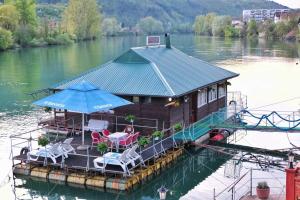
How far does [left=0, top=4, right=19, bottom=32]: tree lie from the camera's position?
12569 cm

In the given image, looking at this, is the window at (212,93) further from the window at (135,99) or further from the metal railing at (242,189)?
the metal railing at (242,189)

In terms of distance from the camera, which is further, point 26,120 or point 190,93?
point 26,120

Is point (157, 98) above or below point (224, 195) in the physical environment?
above

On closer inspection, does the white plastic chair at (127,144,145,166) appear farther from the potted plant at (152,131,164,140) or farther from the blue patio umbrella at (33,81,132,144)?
the blue patio umbrella at (33,81,132,144)

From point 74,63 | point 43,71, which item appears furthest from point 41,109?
point 74,63

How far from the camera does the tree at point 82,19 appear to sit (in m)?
159

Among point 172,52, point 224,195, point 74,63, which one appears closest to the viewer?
point 224,195

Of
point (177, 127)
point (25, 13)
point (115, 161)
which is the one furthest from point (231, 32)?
point (115, 161)

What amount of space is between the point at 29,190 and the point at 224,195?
8.53 m

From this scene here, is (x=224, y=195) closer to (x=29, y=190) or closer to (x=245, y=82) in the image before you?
(x=29, y=190)

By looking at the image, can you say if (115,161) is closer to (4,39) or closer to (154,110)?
(154,110)

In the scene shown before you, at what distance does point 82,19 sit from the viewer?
161125 millimetres

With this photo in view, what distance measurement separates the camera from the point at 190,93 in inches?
1238

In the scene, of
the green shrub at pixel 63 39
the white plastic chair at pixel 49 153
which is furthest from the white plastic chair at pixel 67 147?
the green shrub at pixel 63 39
